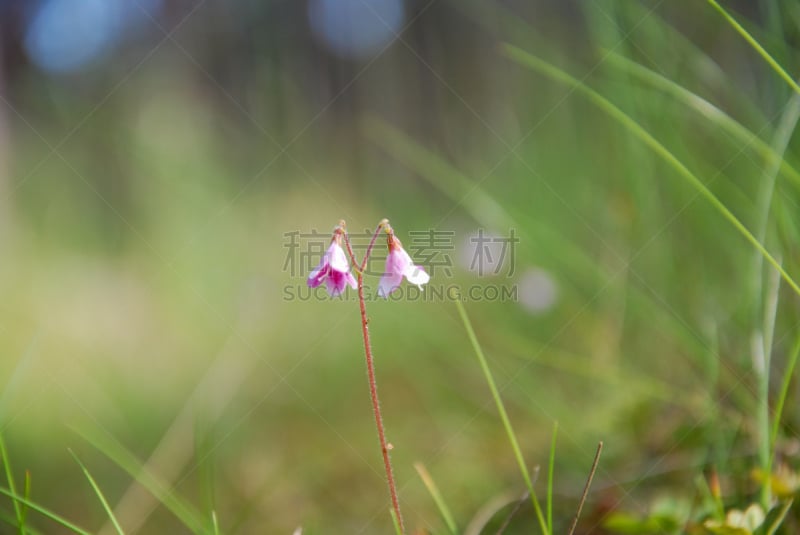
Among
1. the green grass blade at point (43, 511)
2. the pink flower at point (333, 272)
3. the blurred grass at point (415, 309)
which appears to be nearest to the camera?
the green grass blade at point (43, 511)

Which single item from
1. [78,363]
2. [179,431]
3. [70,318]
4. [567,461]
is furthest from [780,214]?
[70,318]

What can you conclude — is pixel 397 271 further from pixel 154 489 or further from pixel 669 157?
pixel 154 489

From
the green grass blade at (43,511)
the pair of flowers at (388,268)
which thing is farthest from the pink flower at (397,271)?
the green grass blade at (43,511)

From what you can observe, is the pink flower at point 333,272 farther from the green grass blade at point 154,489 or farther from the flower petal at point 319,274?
the green grass blade at point 154,489

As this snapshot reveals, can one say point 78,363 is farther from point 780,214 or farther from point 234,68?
point 234,68

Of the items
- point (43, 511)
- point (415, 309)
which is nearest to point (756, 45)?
point (43, 511)

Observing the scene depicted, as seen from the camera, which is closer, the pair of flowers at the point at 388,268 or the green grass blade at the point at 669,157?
the green grass blade at the point at 669,157
